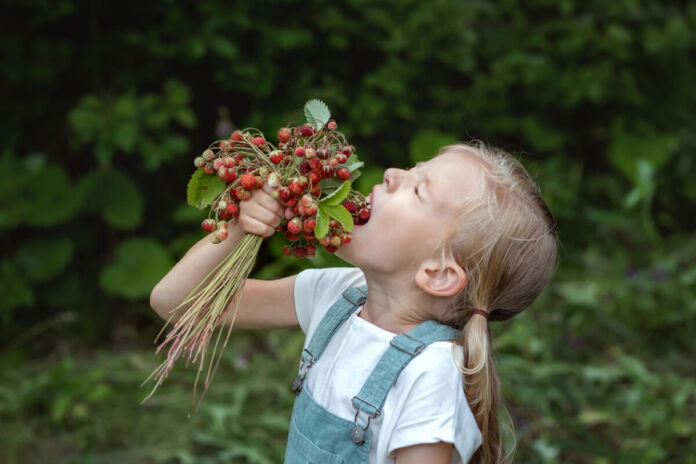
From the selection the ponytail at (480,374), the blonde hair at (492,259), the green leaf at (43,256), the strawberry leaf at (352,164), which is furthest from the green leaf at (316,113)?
the green leaf at (43,256)

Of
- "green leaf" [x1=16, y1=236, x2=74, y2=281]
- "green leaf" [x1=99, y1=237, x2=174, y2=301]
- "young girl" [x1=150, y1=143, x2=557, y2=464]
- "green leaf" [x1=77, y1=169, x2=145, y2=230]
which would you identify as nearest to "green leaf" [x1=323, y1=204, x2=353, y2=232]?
"young girl" [x1=150, y1=143, x2=557, y2=464]

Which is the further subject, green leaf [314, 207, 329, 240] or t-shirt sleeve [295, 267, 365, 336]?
t-shirt sleeve [295, 267, 365, 336]

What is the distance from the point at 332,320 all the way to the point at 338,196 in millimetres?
349

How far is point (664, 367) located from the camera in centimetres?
338

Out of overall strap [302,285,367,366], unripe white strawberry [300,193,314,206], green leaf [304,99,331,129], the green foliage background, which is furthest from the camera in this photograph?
the green foliage background

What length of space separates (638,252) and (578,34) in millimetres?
1217

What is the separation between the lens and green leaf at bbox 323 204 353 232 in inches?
59.4

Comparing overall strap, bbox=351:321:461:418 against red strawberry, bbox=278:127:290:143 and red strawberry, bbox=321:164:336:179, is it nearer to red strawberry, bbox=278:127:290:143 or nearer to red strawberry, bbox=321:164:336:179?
red strawberry, bbox=321:164:336:179

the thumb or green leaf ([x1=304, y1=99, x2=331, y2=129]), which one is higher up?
green leaf ([x1=304, y1=99, x2=331, y2=129])

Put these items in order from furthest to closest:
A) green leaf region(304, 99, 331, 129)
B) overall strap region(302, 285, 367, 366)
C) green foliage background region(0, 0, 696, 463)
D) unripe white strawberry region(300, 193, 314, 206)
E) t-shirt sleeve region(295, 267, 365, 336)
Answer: green foliage background region(0, 0, 696, 463) → t-shirt sleeve region(295, 267, 365, 336) → overall strap region(302, 285, 367, 366) → green leaf region(304, 99, 331, 129) → unripe white strawberry region(300, 193, 314, 206)

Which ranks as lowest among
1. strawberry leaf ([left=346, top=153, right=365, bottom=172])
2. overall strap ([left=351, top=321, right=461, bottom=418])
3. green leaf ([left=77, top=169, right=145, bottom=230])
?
green leaf ([left=77, top=169, right=145, bottom=230])

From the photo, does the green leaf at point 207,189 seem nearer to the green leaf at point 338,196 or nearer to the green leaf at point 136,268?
the green leaf at point 338,196

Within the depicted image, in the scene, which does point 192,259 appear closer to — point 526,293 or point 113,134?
point 526,293

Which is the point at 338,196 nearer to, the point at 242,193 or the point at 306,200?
the point at 306,200
